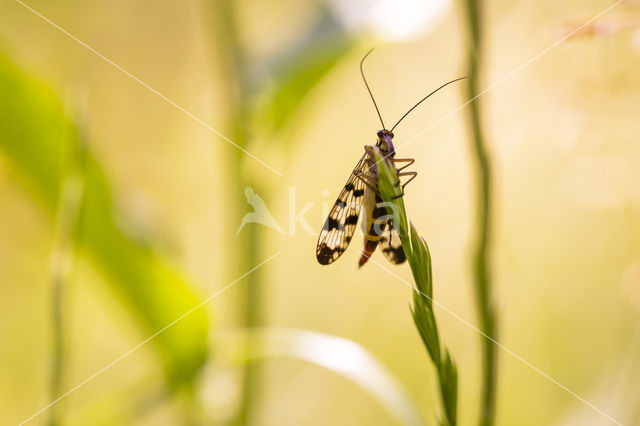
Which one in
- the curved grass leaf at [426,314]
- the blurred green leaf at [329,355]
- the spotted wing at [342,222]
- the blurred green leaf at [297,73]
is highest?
the blurred green leaf at [297,73]

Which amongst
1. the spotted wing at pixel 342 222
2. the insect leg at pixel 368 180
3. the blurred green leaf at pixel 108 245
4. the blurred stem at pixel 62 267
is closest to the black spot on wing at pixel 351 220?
the spotted wing at pixel 342 222

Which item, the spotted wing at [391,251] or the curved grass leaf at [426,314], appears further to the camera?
the spotted wing at [391,251]

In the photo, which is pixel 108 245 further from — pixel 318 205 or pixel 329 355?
pixel 318 205

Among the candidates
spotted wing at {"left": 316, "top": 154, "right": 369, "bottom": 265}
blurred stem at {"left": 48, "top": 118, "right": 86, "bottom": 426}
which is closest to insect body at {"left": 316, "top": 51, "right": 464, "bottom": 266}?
spotted wing at {"left": 316, "top": 154, "right": 369, "bottom": 265}

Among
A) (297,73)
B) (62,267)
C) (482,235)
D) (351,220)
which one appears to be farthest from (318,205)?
(482,235)

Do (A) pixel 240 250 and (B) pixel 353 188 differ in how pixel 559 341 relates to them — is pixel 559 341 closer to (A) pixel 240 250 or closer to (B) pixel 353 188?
(B) pixel 353 188

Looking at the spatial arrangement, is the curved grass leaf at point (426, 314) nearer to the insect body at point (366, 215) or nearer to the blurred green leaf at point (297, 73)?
the insect body at point (366, 215)
